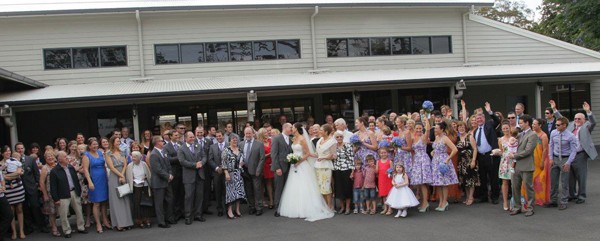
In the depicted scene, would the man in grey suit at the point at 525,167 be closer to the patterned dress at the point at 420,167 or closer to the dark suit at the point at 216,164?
the patterned dress at the point at 420,167

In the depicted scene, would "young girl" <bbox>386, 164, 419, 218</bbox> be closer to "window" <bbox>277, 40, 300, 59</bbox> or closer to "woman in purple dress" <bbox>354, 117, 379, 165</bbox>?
"woman in purple dress" <bbox>354, 117, 379, 165</bbox>

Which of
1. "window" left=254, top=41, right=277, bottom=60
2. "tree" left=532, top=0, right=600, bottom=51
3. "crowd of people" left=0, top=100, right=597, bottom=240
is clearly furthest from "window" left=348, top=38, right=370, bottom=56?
"tree" left=532, top=0, right=600, bottom=51

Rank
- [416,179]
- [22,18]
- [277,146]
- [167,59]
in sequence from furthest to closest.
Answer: [167,59] → [22,18] → [277,146] → [416,179]

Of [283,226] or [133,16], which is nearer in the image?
[283,226]

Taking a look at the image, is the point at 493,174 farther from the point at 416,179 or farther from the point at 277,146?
the point at 277,146

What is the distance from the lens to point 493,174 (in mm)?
8781

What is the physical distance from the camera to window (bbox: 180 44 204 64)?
1501cm

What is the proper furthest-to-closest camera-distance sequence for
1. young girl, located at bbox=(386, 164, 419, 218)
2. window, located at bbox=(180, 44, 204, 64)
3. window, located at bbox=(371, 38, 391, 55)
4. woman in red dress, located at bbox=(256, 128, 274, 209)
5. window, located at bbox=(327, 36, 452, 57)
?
window, located at bbox=(371, 38, 391, 55) → window, located at bbox=(327, 36, 452, 57) → window, located at bbox=(180, 44, 204, 64) → woman in red dress, located at bbox=(256, 128, 274, 209) → young girl, located at bbox=(386, 164, 419, 218)

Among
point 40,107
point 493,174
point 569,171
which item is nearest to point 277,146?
point 493,174

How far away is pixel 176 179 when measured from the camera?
9.03 m

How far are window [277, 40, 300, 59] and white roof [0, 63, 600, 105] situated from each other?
0.80 m

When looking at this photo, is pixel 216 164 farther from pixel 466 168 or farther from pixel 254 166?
pixel 466 168

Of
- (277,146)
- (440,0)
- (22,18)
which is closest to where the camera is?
(277,146)

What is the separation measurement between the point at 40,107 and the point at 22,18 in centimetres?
328
